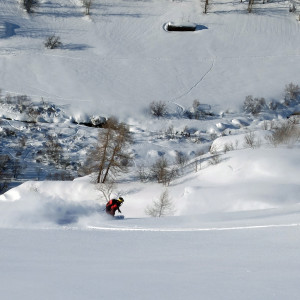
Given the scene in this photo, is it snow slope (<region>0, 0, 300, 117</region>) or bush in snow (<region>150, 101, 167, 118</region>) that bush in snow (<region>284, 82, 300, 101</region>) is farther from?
bush in snow (<region>150, 101, 167, 118</region>)

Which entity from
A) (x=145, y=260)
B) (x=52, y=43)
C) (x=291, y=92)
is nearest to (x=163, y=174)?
(x=145, y=260)

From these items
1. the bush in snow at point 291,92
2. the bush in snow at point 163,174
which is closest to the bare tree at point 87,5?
the bush in snow at point 291,92

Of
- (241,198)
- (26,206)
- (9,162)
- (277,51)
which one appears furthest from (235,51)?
(26,206)

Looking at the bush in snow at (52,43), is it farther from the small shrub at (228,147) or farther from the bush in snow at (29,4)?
the small shrub at (228,147)

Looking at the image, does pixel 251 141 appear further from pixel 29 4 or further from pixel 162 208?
pixel 29 4

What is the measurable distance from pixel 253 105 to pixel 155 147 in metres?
11.7

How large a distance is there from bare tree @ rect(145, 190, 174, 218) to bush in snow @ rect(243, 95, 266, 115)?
21.9 m

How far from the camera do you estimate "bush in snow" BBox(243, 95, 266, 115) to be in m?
38.4

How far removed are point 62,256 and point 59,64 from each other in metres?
39.3

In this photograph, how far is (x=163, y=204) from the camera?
18.2m

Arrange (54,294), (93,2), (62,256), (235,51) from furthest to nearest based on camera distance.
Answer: (93,2) → (235,51) → (62,256) → (54,294)

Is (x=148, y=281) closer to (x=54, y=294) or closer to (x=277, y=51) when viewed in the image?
(x=54, y=294)

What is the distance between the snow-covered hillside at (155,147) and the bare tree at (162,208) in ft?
1.21

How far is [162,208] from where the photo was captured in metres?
18.2
